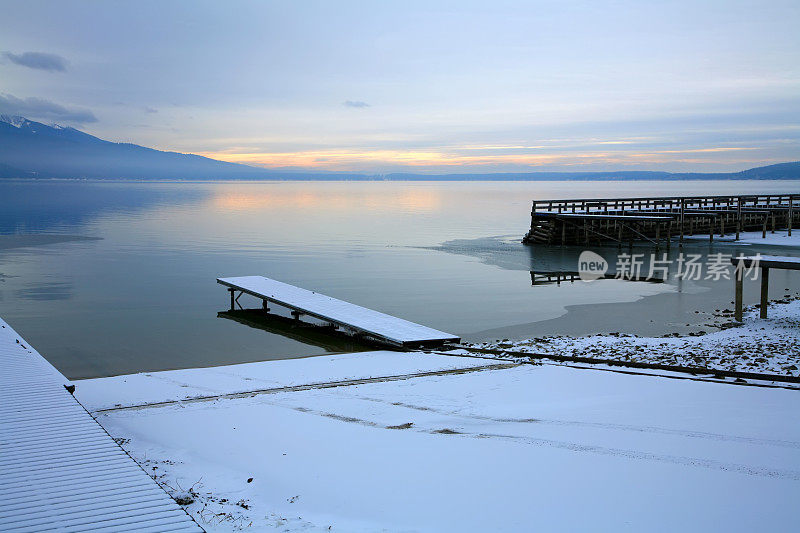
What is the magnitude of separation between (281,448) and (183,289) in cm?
1847

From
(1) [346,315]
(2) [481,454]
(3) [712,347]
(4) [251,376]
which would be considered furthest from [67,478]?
(3) [712,347]

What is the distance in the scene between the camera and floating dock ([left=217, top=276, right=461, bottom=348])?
1559cm

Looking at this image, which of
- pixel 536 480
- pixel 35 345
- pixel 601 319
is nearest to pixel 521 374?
pixel 536 480

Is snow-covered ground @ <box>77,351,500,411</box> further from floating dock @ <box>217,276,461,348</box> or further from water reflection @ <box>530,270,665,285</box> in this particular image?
water reflection @ <box>530,270,665,285</box>

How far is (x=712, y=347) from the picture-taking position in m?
14.2

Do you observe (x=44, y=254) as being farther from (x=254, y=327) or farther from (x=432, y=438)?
(x=432, y=438)

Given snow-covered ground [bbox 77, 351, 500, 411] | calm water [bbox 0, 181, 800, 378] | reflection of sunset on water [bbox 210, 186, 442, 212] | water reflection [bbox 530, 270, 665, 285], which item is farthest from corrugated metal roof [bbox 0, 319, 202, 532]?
reflection of sunset on water [bbox 210, 186, 442, 212]

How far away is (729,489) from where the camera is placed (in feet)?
22.5

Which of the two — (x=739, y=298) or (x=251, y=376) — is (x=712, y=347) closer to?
(x=739, y=298)

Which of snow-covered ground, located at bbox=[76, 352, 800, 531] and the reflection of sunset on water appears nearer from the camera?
snow-covered ground, located at bbox=[76, 352, 800, 531]

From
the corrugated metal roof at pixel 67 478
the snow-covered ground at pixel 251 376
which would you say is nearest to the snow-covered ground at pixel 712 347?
the snow-covered ground at pixel 251 376

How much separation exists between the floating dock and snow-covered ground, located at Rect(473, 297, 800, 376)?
1479 millimetres

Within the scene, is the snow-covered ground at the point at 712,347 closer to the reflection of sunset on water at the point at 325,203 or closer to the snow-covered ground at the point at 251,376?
the snow-covered ground at the point at 251,376

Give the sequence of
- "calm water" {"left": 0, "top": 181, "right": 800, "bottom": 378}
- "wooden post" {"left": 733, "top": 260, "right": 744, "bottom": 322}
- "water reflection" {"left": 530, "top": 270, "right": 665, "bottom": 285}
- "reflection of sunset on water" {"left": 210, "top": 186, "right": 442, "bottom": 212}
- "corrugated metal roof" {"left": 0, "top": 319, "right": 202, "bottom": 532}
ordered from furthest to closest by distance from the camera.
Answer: "reflection of sunset on water" {"left": 210, "top": 186, "right": 442, "bottom": 212} → "water reflection" {"left": 530, "top": 270, "right": 665, "bottom": 285} → "wooden post" {"left": 733, "top": 260, "right": 744, "bottom": 322} → "calm water" {"left": 0, "top": 181, "right": 800, "bottom": 378} → "corrugated metal roof" {"left": 0, "top": 319, "right": 202, "bottom": 532}
